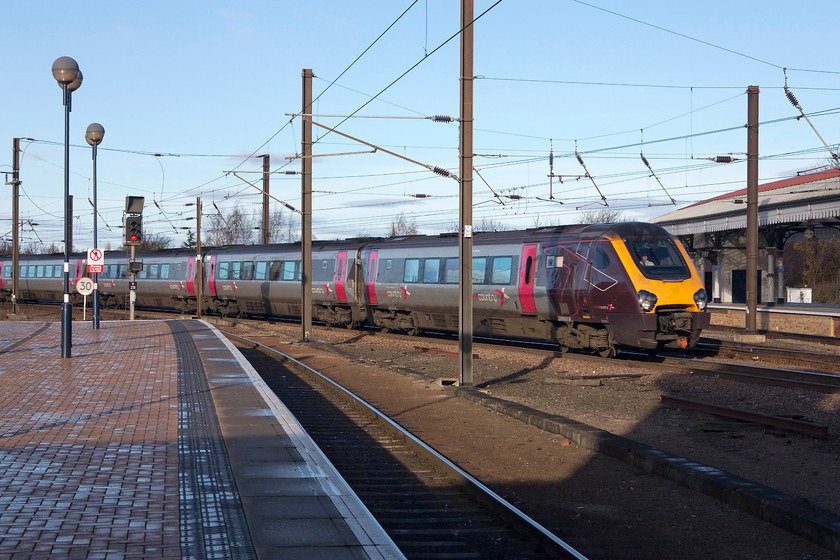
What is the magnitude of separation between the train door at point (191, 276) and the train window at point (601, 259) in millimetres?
26338

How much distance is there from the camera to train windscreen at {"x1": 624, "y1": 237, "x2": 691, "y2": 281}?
1839cm

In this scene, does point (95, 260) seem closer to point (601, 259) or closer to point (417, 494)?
point (601, 259)

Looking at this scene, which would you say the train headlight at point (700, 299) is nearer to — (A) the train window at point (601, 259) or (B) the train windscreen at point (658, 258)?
(B) the train windscreen at point (658, 258)

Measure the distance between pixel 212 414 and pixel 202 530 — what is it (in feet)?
17.3

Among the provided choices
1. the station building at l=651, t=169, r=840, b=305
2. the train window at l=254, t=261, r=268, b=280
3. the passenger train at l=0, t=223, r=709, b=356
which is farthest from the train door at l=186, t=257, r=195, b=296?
the station building at l=651, t=169, r=840, b=305

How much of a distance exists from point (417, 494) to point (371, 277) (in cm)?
1991

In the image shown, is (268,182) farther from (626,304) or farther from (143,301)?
(626,304)

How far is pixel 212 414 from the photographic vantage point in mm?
11023

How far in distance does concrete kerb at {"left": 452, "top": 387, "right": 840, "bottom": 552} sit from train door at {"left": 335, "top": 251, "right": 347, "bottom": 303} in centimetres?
1836

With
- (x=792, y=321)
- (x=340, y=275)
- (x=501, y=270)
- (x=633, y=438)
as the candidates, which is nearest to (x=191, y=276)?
(x=340, y=275)

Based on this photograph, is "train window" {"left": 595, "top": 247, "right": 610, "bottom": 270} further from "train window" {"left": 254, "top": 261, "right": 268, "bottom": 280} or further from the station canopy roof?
the station canopy roof

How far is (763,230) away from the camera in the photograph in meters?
40.1

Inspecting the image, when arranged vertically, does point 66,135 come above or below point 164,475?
above

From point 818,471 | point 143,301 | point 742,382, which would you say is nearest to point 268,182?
point 143,301
